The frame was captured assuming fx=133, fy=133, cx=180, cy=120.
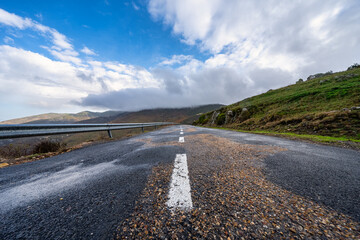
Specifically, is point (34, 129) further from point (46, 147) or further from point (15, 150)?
point (15, 150)

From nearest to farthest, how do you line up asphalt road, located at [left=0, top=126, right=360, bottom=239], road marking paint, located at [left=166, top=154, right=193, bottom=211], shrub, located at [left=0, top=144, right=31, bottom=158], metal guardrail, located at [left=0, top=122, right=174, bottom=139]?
1. asphalt road, located at [left=0, top=126, right=360, bottom=239]
2. road marking paint, located at [left=166, top=154, right=193, bottom=211]
3. metal guardrail, located at [left=0, top=122, right=174, bottom=139]
4. shrub, located at [left=0, top=144, right=31, bottom=158]

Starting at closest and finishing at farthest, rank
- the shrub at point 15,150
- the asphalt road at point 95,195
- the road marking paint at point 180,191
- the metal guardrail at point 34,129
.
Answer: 1. the asphalt road at point 95,195
2. the road marking paint at point 180,191
3. the metal guardrail at point 34,129
4. the shrub at point 15,150

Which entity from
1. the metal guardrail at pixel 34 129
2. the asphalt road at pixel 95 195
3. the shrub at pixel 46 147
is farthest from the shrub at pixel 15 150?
the asphalt road at pixel 95 195

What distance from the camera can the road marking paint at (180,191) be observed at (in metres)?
1.14

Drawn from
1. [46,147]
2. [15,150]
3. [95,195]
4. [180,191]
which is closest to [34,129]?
[46,147]

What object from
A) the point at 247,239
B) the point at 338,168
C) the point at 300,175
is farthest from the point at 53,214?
the point at 338,168

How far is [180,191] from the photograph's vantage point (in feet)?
4.45

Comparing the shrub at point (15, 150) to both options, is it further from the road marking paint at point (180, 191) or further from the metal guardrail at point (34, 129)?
the road marking paint at point (180, 191)

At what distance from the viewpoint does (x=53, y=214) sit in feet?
3.68

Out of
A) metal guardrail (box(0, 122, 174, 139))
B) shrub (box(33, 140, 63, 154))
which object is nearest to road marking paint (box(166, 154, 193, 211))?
metal guardrail (box(0, 122, 174, 139))

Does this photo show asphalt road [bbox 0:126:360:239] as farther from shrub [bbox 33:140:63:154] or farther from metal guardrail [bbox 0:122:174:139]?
shrub [bbox 33:140:63:154]

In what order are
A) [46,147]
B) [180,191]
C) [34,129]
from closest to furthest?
[180,191], [34,129], [46,147]

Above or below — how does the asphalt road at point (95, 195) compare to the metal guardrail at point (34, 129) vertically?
below

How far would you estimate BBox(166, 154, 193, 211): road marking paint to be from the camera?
44.9 inches
